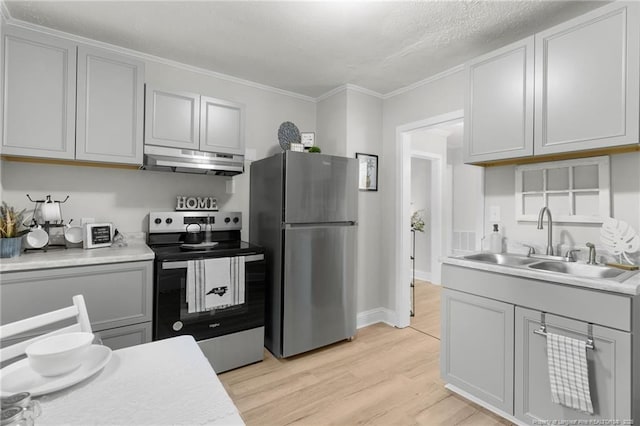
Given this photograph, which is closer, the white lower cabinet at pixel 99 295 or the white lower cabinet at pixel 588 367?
the white lower cabinet at pixel 588 367

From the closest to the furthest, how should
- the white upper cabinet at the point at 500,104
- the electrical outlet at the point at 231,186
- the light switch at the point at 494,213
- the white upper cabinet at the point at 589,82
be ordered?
the white upper cabinet at the point at 589,82
the white upper cabinet at the point at 500,104
the light switch at the point at 494,213
the electrical outlet at the point at 231,186

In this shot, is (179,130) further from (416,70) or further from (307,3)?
(416,70)

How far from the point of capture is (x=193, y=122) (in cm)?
258

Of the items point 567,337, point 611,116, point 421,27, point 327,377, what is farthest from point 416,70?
point 327,377

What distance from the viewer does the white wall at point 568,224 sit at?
6.33ft

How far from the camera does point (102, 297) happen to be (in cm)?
201

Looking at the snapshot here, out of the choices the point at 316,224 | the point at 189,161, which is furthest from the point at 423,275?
the point at 189,161

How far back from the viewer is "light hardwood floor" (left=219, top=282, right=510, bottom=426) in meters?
1.94

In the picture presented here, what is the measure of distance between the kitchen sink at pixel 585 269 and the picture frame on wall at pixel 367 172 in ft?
5.68

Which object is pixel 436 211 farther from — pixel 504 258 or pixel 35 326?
pixel 35 326

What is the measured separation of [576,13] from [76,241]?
12.5ft

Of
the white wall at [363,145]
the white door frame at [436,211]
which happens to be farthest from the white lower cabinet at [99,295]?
the white door frame at [436,211]

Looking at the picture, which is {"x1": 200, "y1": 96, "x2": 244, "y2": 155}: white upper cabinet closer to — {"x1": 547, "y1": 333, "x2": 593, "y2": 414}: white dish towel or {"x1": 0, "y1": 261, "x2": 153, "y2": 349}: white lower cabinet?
{"x1": 0, "y1": 261, "x2": 153, "y2": 349}: white lower cabinet

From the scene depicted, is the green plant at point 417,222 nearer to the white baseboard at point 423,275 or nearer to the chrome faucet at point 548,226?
the white baseboard at point 423,275
